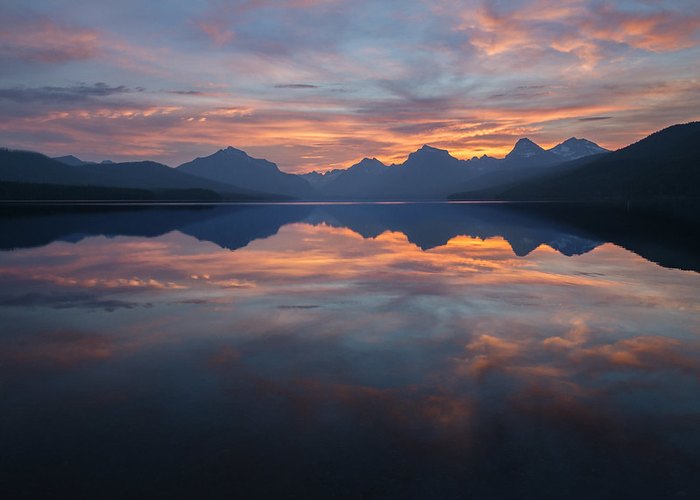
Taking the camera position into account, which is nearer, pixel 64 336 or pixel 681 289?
pixel 64 336

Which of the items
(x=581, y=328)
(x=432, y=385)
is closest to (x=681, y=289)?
(x=581, y=328)

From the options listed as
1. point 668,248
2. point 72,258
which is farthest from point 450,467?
point 668,248

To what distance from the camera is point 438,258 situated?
132 ft

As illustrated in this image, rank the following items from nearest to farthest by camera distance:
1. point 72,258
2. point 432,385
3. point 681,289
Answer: point 432,385 → point 681,289 → point 72,258

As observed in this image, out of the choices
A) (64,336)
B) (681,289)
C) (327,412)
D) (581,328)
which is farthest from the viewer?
(681,289)

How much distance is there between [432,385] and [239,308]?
11.6 meters

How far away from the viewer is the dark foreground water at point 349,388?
29.2 feet

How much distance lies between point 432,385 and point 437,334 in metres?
5.16

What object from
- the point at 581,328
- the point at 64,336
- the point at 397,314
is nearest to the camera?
the point at 64,336

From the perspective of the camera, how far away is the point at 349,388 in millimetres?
12859

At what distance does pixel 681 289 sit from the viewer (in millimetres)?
25938

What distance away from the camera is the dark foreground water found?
8.89 meters

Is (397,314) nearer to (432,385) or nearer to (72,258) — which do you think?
(432,385)

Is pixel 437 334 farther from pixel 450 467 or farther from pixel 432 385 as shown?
pixel 450 467
